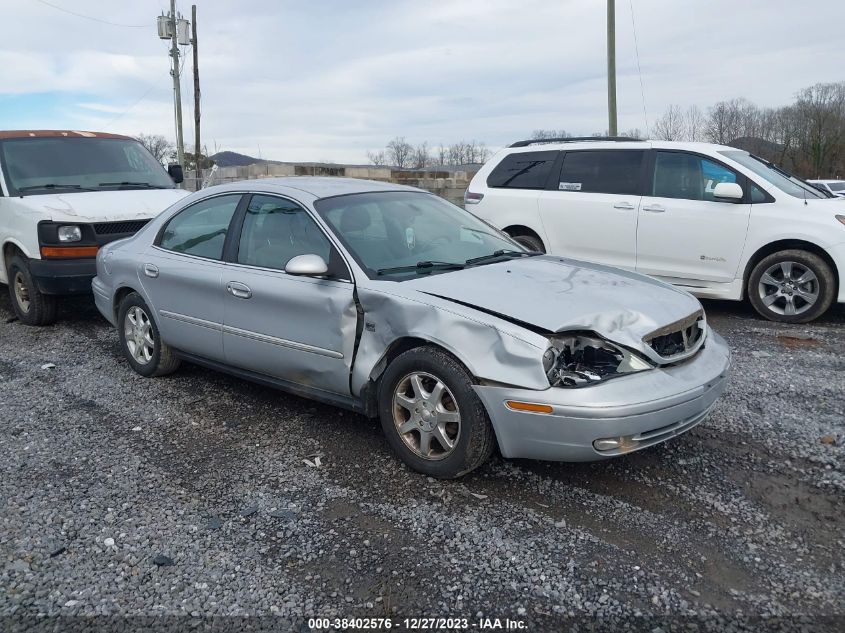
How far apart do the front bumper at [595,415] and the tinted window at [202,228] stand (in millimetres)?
2430

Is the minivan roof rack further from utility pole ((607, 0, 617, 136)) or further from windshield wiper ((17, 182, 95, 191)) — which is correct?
utility pole ((607, 0, 617, 136))

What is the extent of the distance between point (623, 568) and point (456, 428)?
1061mm

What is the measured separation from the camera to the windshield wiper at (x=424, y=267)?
13.7 ft

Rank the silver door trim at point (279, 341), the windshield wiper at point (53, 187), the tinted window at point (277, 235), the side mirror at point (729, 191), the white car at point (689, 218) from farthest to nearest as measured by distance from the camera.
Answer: the windshield wiper at point (53, 187) → the side mirror at point (729, 191) → the white car at point (689, 218) → the tinted window at point (277, 235) → the silver door trim at point (279, 341)

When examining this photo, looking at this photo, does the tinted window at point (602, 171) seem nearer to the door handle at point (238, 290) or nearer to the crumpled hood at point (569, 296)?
the crumpled hood at point (569, 296)

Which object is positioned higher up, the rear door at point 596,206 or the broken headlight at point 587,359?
the rear door at point 596,206

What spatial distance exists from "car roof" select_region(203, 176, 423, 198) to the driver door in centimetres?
12

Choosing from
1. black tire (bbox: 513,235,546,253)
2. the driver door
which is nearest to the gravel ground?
the driver door

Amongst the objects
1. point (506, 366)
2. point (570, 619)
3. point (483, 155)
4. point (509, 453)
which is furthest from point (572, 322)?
point (483, 155)

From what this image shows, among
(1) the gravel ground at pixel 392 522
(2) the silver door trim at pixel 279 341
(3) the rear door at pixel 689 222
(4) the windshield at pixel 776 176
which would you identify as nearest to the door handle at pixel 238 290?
(2) the silver door trim at pixel 279 341

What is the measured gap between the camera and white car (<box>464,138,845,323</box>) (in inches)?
282

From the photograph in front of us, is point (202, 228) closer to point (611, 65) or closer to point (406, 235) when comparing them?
point (406, 235)

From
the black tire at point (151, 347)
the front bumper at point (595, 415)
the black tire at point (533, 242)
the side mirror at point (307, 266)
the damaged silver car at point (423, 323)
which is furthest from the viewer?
the black tire at point (533, 242)

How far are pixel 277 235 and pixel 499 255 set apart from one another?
4.79 feet
